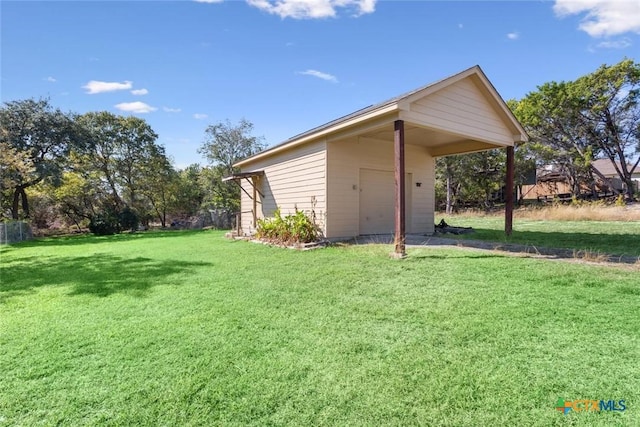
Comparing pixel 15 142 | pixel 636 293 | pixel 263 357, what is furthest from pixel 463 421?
pixel 15 142

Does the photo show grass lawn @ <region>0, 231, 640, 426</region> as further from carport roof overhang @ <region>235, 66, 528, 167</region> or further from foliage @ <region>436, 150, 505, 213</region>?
foliage @ <region>436, 150, 505, 213</region>

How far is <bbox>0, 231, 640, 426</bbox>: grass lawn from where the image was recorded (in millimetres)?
1759

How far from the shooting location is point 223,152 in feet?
67.9

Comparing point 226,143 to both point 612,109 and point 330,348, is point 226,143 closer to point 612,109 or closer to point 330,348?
point 330,348

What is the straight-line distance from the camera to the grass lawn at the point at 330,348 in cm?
176

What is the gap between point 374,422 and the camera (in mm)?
1643

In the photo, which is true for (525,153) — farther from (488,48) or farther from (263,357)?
(263,357)

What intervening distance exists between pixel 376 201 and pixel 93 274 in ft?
22.3

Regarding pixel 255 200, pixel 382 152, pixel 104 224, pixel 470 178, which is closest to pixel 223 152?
pixel 104 224

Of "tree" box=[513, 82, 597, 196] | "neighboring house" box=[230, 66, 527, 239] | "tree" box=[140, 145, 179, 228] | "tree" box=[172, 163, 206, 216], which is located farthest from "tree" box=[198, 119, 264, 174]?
"tree" box=[513, 82, 597, 196]

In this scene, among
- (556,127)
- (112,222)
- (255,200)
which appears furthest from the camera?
(556,127)

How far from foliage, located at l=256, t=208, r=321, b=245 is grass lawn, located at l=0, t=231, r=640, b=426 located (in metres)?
3.00

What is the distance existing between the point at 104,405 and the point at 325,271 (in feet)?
10.5

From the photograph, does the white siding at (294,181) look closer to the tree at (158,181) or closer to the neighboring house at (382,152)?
the neighboring house at (382,152)
